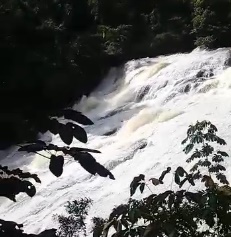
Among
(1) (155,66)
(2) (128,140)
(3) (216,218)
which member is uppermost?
(3) (216,218)

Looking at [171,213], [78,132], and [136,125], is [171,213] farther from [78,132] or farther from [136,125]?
[136,125]

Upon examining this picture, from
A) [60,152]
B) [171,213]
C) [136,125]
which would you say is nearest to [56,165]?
[60,152]

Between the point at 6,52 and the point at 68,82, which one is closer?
the point at 6,52

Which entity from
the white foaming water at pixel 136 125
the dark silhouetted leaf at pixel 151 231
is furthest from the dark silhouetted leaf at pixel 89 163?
the white foaming water at pixel 136 125

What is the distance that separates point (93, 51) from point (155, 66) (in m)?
3.04

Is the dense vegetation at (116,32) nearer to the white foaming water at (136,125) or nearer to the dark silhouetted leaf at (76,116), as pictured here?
the white foaming water at (136,125)

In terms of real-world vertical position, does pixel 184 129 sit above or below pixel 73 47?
below

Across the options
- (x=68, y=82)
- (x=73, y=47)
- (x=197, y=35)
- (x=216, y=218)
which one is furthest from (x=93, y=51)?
→ (x=216, y=218)

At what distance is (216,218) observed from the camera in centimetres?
179

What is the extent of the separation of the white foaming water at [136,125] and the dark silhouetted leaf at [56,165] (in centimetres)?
543

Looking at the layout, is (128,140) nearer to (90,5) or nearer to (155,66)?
(155,66)

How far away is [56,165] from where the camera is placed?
3.32 feet

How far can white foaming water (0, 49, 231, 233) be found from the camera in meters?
7.28

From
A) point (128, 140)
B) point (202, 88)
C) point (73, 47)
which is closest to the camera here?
point (128, 140)
